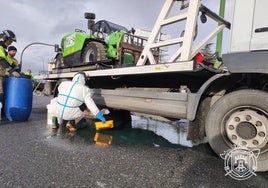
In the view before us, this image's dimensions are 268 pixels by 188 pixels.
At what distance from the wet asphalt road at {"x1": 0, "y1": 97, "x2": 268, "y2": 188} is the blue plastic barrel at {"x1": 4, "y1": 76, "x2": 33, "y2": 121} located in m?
1.64

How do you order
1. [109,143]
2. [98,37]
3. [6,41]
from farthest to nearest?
[98,37] → [6,41] → [109,143]

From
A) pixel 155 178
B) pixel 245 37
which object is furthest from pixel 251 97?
pixel 155 178

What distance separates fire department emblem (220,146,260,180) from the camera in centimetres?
288

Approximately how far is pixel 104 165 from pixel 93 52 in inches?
159

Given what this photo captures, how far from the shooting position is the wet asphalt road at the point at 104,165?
2.50 meters

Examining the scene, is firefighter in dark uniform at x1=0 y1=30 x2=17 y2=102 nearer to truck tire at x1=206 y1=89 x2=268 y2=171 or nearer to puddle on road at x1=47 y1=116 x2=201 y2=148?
puddle on road at x1=47 y1=116 x2=201 y2=148

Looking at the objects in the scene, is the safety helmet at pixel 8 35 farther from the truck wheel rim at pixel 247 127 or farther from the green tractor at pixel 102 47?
the truck wheel rim at pixel 247 127

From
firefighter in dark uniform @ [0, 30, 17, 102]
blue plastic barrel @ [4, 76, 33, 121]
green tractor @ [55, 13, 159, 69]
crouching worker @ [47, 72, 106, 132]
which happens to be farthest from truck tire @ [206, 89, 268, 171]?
firefighter in dark uniform @ [0, 30, 17, 102]

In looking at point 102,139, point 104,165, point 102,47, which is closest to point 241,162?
point 104,165

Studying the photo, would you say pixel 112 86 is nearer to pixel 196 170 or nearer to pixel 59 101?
pixel 59 101

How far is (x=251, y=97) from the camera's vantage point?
9.67 feet

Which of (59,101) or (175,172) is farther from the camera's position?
(59,101)

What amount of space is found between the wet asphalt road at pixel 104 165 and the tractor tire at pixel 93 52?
2.52 m

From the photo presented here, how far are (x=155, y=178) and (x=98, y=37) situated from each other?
527 centimetres
